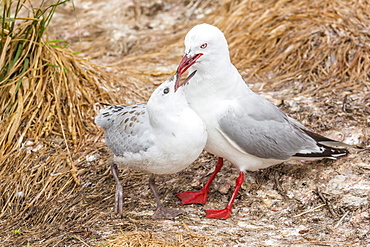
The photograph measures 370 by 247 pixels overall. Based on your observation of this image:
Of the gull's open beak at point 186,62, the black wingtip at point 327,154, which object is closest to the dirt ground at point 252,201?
the black wingtip at point 327,154

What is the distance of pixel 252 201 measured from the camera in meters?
3.99

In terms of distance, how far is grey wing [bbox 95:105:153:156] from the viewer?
3596 millimetres

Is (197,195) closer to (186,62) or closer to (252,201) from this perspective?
(252,201)

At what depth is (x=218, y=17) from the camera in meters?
7.07

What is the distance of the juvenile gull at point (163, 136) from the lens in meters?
3.43

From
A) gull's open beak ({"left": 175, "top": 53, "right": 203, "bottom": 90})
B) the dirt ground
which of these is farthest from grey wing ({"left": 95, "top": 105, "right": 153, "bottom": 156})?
the dirt ground

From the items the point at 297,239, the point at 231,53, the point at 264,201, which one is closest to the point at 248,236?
the point at 297,239

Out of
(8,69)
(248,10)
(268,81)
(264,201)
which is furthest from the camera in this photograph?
(248,10)

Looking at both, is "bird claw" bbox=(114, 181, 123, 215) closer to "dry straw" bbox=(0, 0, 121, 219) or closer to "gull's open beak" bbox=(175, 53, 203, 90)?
"dry straw" bbox=(0, 0, 121, 219)

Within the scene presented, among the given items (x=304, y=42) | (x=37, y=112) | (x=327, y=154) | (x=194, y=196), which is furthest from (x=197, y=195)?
(x=304, y=42)

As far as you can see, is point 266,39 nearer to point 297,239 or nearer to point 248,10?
point 248,10

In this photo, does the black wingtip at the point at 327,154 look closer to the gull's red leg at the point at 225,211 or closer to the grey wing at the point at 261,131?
the grey wing at the point at 261,131

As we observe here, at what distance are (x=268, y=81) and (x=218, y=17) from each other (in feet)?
5.56

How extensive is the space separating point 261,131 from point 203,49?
0.79 meters
